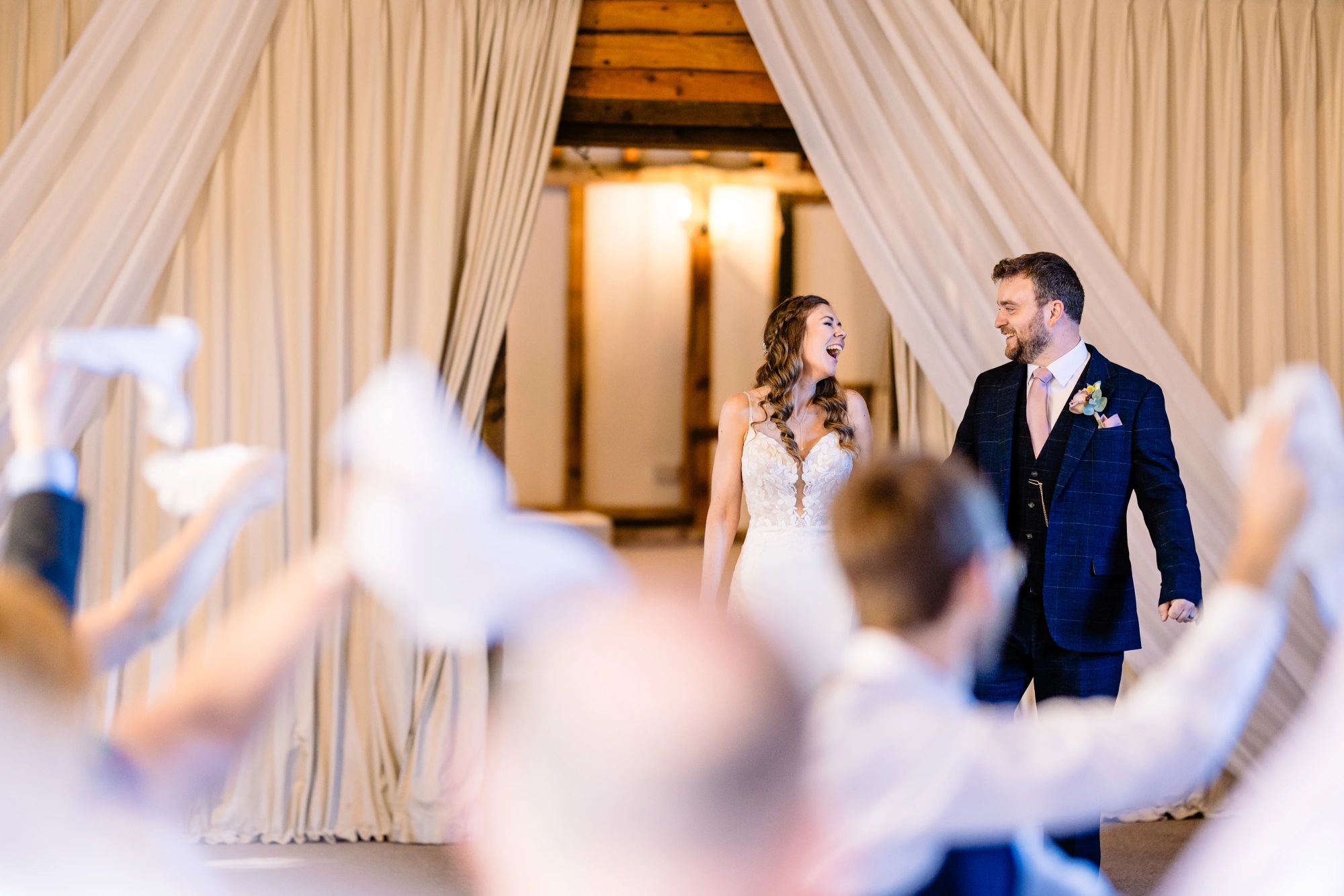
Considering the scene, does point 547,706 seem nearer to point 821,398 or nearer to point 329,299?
point 821,398

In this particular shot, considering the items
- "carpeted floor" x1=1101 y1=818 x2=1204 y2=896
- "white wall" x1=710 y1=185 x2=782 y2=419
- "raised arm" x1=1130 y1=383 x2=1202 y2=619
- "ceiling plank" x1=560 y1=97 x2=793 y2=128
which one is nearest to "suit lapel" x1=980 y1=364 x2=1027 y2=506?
"raised arm" x1=1130 y1=383 x2=1202 y2=619

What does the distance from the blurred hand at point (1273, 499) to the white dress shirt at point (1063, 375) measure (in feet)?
6.58

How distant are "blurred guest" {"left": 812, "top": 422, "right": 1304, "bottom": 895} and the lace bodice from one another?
237 centimetres

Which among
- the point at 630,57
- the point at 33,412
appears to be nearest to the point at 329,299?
the point at 630,57

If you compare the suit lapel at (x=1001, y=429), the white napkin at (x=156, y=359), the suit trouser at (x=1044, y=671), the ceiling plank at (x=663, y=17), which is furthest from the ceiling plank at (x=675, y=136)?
the white napkin at (x=156, y=359)

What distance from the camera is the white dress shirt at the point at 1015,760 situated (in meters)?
1.02

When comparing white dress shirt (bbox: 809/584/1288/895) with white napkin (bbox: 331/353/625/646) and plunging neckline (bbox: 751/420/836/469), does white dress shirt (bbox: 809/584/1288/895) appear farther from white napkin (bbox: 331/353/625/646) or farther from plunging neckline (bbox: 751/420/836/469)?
plunging neckline (bbox: 751/420/836/469)

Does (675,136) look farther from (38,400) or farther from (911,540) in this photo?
(911,540)

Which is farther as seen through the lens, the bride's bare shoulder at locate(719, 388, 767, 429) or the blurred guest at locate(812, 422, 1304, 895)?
the bride's bare shoulder at locate(719, 388, 767, 429)

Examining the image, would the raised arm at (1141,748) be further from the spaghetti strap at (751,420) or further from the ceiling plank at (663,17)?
the ceiling plank at (663,17)

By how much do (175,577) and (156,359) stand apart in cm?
32

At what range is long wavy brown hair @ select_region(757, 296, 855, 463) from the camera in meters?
3.54

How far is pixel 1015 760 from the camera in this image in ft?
3.39

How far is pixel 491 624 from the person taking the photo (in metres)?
0.90
